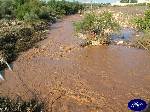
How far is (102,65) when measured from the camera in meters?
18.0

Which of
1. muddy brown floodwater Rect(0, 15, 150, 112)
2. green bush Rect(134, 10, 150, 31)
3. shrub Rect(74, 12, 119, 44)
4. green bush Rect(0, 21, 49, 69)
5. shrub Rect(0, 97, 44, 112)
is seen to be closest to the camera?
shrub Rect(0, 97, 44, 112)

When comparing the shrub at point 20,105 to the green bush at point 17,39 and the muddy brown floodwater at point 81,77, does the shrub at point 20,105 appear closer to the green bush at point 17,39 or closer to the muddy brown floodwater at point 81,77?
the muddy brown floodwater at point 81,77

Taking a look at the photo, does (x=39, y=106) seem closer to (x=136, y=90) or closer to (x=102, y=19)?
(x=136, y=90)

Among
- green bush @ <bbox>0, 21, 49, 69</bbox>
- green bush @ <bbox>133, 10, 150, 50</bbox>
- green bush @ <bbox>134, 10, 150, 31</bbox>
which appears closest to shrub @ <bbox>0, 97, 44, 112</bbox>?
green bush @ <bbox>0, 21, 49, 69</bbox>

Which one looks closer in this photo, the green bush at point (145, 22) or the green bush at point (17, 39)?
the green bush at point (17, 39)

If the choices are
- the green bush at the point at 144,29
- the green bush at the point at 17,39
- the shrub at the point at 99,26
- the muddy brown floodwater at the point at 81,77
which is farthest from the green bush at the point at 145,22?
the green bush at the point at 17,39

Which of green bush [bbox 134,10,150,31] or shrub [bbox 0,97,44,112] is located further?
green bush [bbox 134,10,150,31]

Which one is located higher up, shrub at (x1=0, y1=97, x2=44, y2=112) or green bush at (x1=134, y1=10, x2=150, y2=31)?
green bush at (x1=134, y1=10, x2=150, y2=31)

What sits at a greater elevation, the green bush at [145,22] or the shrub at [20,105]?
the green bush at [145,22]

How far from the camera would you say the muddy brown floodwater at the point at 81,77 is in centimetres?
1288

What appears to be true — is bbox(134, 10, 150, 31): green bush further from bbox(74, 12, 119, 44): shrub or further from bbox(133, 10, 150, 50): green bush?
bbox(74, 12, 119, 44): shrub

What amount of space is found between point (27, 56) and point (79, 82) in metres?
5.89

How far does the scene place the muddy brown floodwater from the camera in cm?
1288

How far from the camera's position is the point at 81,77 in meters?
15.9
